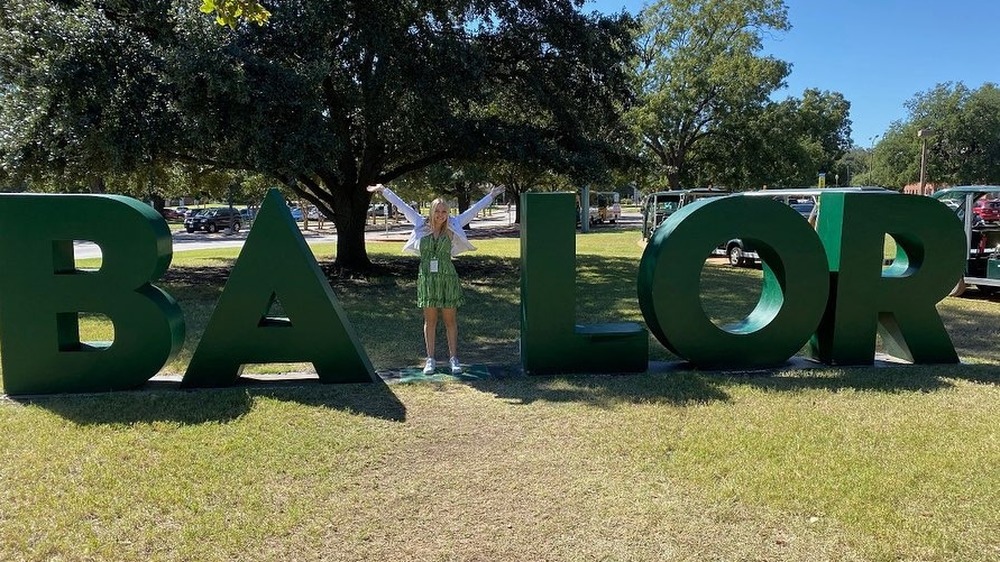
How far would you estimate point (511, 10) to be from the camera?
1322 cm

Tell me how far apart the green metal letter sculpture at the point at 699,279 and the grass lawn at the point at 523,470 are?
1.04 feet

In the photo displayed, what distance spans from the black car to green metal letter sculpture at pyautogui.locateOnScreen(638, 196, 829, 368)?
34096mm

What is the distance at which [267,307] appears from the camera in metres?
5.61

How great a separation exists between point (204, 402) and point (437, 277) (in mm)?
2235

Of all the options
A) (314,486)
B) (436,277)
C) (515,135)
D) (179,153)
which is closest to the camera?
(314,486)

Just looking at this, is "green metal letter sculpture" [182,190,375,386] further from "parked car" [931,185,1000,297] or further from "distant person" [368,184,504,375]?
"parked car" [931,185,1000,297]

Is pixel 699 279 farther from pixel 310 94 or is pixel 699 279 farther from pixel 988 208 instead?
pixel 988 208

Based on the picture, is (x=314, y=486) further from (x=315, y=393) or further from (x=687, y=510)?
(x=687, y=510)


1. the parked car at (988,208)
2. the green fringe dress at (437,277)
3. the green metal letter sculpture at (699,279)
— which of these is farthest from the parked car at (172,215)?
the green metal letter sculpture at (699,279)

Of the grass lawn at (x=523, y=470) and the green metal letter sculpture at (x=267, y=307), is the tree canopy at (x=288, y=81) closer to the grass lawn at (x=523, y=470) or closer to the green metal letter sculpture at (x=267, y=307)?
the green metal letter sculpture at (x=267, y=307)

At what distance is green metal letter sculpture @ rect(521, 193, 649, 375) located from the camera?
5.96 metres

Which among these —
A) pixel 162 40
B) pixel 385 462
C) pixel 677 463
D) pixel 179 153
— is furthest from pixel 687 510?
pixel 179 153

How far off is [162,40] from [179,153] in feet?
7.00

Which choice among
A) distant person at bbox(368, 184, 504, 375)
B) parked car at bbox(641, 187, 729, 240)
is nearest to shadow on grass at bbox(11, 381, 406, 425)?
distant person at bbox(368, 184, 504, 375)
